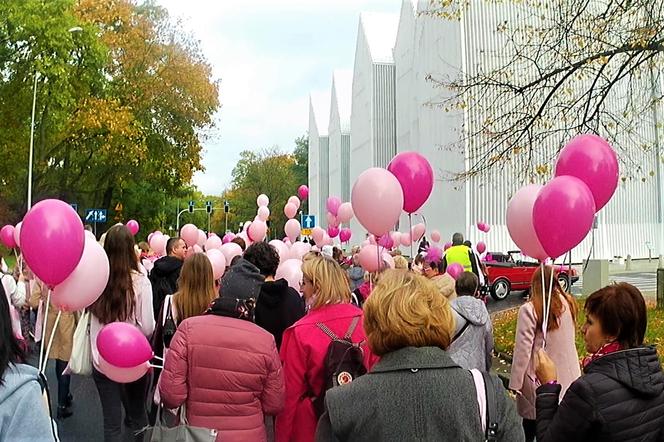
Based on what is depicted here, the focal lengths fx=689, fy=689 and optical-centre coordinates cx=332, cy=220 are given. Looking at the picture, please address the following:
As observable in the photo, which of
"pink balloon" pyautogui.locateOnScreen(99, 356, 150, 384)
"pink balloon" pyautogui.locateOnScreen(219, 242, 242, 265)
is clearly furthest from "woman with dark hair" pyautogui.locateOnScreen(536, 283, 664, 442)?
"pink balloon" pyautogui.locateOnScreen(219, 242, 242, 265)

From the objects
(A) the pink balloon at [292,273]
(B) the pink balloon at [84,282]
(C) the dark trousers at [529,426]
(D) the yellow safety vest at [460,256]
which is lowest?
(C) the dark trousers at [529,426]

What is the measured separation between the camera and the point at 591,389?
250 centimetres

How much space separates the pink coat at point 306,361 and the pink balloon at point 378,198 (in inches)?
86.8

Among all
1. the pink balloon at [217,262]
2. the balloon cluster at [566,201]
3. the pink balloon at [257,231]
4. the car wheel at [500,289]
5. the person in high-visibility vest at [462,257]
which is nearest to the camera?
the balloon cluster at [566,201]

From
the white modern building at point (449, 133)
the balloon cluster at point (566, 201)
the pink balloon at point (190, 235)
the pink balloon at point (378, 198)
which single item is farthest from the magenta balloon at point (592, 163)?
the white modern building at point (449, 133)

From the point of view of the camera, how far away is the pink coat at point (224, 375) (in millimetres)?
3441

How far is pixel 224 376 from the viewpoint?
3434mm

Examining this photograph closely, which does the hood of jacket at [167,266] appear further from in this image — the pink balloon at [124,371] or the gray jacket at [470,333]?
the gray jacket at [470,333]

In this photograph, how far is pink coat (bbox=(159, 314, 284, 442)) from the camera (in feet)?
11.3

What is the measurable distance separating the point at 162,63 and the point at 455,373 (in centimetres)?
3134

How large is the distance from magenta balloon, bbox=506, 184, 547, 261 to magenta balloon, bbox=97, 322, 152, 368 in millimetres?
2533

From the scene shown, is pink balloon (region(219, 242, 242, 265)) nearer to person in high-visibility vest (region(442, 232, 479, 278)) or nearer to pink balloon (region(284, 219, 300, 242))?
person in high-visibility vest (region(442, 232, 479, 278))

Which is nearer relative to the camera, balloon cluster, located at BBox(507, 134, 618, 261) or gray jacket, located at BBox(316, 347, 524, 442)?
gray jacket, located at BBox(316, 347, 524, 442)

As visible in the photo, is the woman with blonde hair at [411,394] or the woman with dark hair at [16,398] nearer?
the woman with dark hair at [16,398]
